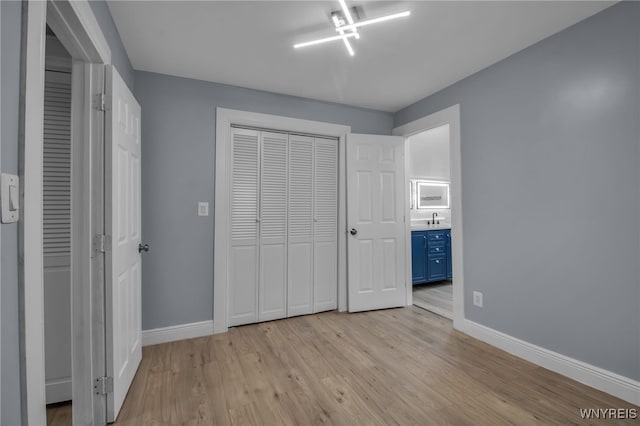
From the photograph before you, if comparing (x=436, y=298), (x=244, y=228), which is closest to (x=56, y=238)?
(x=244, y=228)

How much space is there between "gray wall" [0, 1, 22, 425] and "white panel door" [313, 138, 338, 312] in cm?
265

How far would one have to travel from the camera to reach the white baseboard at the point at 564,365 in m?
1.75

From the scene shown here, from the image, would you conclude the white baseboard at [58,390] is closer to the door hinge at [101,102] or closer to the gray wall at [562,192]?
the door hinge at [101,102]

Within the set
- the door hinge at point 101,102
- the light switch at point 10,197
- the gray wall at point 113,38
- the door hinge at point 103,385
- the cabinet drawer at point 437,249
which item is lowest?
the door hinge at point 103,385

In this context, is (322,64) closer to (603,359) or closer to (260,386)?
(260,386)

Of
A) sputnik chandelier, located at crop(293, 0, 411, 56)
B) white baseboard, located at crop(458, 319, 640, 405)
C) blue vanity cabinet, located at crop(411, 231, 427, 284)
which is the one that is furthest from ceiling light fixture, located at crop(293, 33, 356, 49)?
blue vanity cabinet, located at crop(411, 231, 427, 284)

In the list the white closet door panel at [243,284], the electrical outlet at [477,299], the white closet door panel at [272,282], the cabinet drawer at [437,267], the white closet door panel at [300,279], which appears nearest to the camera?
the electrical outlet at [477,299]

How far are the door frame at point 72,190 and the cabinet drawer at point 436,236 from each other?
4080mm

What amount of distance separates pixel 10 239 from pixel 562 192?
286 centimetres

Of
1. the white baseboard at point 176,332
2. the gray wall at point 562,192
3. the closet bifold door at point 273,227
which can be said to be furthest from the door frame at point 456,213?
the white baseboard at point 176,332

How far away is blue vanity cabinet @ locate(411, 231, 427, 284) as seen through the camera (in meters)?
4.31

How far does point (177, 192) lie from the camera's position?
266 centimetres

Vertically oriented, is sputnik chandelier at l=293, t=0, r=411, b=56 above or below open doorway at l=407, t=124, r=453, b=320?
above

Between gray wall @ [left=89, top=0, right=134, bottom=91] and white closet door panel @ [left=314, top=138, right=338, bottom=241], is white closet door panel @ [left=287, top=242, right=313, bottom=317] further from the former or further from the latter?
gray wall @ [left=89, top=0, right=134, bottom=91]
